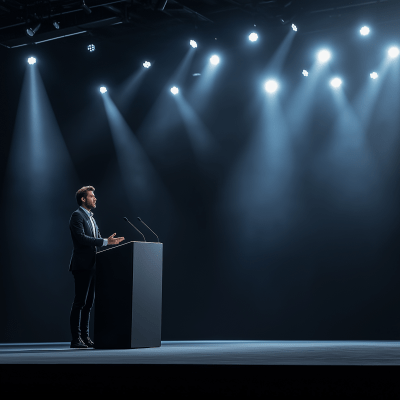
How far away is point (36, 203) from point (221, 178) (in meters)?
2.35

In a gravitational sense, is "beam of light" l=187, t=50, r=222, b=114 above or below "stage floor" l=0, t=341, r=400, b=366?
above

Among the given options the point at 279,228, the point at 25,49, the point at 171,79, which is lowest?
the point at 279,228

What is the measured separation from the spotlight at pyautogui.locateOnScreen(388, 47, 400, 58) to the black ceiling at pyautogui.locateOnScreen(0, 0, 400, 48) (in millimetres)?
272

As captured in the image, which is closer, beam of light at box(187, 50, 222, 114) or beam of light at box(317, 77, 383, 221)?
beam of light at box(317, 77, 383, 221)

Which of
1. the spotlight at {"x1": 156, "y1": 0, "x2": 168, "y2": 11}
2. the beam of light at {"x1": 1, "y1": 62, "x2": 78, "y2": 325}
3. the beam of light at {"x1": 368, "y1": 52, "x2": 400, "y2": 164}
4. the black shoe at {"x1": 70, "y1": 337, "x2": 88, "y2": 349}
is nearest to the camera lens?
the black shoe at {"x1": 70, "y1": 337, "x2": 88, "y2": 349}

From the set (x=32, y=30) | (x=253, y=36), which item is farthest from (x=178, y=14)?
(x=32, y=30)

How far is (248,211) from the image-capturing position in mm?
5371

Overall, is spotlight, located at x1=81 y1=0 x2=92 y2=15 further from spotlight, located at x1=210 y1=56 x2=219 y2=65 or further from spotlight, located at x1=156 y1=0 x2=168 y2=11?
spotlight, located at x1=210 y1=56 x2=219 y2=65

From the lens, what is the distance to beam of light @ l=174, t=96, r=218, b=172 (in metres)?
5.60

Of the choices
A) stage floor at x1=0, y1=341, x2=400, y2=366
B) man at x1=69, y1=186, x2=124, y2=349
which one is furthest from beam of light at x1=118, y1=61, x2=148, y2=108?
stage floor at x1=0, y1=341, x2=400, y2=366
